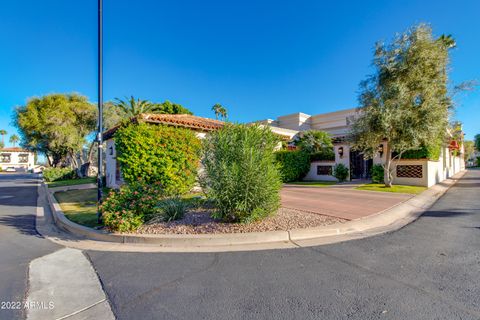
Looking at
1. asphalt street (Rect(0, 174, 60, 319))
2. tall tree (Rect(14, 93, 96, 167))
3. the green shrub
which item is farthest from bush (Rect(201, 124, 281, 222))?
tall tree (Rect(14, 93, 96, 167))

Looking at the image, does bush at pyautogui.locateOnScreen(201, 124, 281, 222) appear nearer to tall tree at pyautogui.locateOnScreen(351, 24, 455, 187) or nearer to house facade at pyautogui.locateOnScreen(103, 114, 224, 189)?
house facade at pyautogui.locateOnScreen(103, 114, 224, 189)

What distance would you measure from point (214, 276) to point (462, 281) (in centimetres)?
362

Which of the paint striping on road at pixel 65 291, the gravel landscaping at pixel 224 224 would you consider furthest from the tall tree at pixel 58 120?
the paint striping on road at pixel 65 291

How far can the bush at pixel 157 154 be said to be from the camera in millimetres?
9203

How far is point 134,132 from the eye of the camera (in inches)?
369

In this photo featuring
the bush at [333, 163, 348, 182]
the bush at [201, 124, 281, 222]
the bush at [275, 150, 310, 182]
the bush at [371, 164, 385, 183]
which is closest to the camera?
the bush at [201, 124, 281, 222]

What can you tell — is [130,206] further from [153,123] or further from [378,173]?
[378,173]

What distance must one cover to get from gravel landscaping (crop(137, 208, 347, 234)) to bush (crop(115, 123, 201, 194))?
8.46 feet

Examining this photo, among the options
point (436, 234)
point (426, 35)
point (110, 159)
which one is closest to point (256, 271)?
point (436, 234)

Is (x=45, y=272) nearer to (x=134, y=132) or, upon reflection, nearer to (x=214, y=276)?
(x=214, y=276)

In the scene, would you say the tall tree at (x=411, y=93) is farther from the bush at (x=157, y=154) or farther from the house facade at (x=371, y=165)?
the bush at (x=157, y=154)

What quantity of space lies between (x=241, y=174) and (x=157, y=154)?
225 inches

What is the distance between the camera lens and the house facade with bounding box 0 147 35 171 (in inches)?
3162

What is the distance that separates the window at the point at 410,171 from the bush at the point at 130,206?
15698mm
